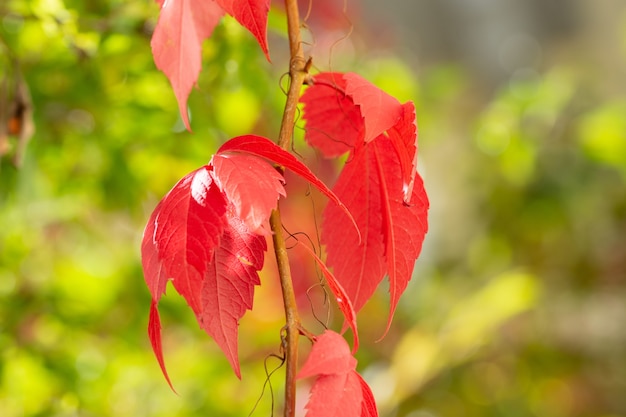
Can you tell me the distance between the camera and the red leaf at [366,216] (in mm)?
315

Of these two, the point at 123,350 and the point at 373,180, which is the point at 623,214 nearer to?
the point at 123,350

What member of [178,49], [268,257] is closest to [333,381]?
[178,49]

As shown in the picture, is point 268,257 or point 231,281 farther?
point 268,257

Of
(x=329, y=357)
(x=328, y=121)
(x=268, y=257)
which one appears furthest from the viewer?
(x=268, y=257)

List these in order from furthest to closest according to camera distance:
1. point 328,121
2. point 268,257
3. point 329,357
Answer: point 268,257 < point 328,121 < point 329,357

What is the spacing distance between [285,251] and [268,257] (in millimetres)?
697

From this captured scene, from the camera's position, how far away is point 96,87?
612mm

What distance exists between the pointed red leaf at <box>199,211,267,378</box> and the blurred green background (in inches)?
1.3

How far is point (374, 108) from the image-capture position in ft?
0.92

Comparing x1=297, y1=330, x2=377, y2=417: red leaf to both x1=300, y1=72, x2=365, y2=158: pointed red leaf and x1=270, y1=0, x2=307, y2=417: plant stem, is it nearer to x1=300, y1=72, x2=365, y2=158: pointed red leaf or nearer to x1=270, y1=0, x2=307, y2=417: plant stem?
x1=270, y1=0, x2=307, y2=417: plant stem

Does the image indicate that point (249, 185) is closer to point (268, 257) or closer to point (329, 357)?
point (329, 357)

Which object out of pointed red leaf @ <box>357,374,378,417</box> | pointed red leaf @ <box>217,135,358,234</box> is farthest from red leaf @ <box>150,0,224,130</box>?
pointed red leaf @ <box>357,374,378,417</box>

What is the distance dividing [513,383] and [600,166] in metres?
0.50

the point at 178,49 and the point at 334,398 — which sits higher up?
the point at 178,49
